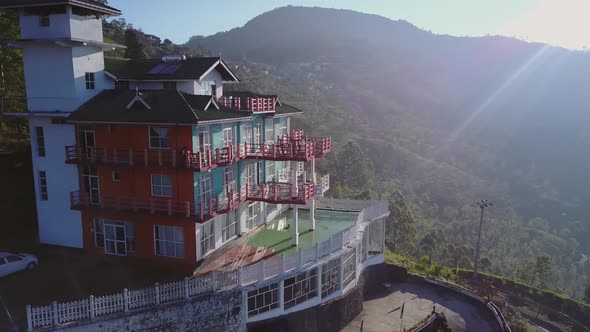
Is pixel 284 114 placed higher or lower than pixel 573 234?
higher

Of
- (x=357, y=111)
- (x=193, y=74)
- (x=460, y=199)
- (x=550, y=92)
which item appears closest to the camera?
(x=193, y=74)

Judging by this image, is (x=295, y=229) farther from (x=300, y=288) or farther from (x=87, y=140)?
(x=87, y=140)

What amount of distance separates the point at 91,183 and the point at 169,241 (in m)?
5.50

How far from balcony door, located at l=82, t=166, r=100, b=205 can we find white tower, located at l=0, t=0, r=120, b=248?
0.59m

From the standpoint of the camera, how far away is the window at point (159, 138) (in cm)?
2153

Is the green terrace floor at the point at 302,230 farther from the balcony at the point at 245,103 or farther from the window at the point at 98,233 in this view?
the window at the point at 98,233

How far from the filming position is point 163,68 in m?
26.8

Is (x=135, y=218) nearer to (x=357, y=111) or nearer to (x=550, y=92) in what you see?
(x=357, y=111)

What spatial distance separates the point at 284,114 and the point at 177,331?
55.1ft

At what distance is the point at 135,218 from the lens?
22422 millimetres

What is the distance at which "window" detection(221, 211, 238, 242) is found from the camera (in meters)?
25.0

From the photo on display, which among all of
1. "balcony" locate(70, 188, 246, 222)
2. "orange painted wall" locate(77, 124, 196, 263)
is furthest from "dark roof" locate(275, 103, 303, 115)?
"orange painted wall" locate(77, 124, 196, 263)

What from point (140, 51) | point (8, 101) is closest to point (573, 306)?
point (140, 51)

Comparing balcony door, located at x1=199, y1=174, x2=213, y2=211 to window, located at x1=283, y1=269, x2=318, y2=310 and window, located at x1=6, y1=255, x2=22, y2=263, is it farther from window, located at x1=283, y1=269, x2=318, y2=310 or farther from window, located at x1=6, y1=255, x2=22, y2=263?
window, located at x1=6, y1=255, x2=22, y2=263
